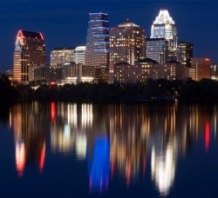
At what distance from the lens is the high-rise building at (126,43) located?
133m

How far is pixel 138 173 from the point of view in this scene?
1619 cm

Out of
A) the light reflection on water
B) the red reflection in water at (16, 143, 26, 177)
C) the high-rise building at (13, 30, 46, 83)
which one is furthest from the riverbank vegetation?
the high-rise building at (13, 30, 46, 83)

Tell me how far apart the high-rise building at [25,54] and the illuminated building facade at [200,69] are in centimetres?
4144

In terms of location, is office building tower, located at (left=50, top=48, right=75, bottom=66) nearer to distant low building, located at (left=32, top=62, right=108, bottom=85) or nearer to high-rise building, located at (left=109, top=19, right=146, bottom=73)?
distant low building, located at (left=32, top=62, right=108, bottom=85)

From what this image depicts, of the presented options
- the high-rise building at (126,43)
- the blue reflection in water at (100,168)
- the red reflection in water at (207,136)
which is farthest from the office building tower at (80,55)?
the blue reflection in water at (100,168)

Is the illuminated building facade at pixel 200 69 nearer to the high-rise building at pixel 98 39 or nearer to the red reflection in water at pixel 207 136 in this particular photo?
the high-rise building at pixel 98 39

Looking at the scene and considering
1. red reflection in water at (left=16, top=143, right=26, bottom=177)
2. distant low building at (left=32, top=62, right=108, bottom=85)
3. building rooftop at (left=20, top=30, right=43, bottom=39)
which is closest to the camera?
red reflection in water at (left=16, top=143, right=26, bottom=177)

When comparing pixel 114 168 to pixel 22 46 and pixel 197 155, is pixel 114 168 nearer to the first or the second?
pixel 197 155

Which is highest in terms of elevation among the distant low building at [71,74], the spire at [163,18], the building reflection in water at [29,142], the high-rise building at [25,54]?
the spire at [163,18]

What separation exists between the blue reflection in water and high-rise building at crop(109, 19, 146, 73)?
109902 millimetres

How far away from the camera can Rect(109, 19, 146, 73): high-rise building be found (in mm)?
133375

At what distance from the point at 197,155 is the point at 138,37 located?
120188 mm

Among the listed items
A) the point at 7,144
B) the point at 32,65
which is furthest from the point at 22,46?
the point at 7,144

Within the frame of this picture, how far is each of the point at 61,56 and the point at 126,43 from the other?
105ft
